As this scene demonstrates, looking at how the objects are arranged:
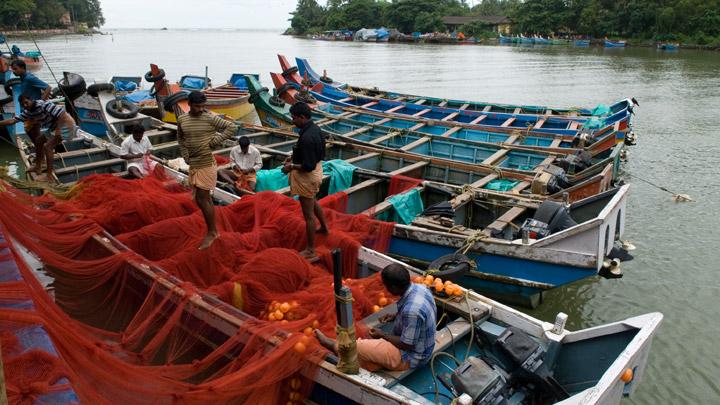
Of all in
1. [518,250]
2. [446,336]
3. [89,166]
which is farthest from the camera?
[89,166]

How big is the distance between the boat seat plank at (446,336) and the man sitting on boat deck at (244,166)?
4.81 meters

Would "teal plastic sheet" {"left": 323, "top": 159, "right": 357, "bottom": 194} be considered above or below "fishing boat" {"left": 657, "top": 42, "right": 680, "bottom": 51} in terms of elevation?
below

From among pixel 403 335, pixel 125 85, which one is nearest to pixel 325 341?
pixel 403 335

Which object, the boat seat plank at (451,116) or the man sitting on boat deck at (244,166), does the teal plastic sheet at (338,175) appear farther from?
the boat seat plank at (451,116)

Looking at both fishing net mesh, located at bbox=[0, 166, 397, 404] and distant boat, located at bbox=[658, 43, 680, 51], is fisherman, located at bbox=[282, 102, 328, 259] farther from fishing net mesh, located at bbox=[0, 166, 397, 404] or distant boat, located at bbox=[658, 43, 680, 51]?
distant boat, located at bbox=[658, 43, 680, 51]

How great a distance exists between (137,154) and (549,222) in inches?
270

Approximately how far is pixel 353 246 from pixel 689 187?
1052 centimetres

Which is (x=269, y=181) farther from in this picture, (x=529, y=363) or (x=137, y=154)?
(x=529, y=363)

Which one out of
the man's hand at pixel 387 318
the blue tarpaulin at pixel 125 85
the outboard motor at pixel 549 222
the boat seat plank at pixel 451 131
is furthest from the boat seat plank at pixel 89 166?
the blue tarpaulin at pixel 125 85

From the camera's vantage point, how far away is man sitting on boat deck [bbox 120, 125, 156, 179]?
8.62m

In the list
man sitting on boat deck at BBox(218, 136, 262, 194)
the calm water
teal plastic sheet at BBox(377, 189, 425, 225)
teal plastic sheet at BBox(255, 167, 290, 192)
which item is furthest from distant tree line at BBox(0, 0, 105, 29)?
teal plastic sheet at BBox(377, 189, 425, 225)

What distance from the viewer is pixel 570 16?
6375 cm

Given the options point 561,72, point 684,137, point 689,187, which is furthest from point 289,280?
point 561,72

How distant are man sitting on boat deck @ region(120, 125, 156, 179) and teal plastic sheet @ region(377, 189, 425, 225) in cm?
430
